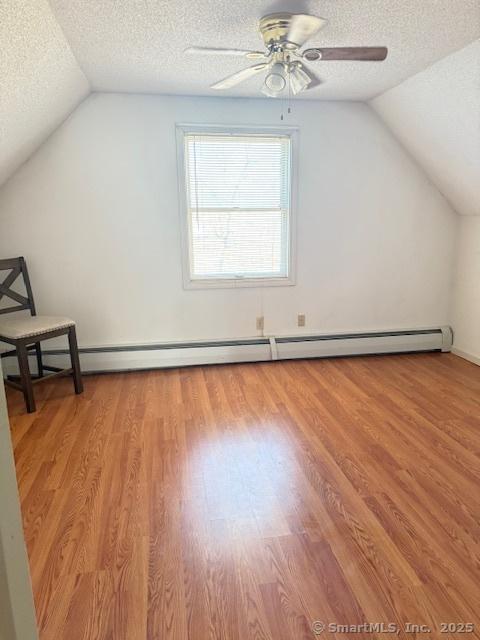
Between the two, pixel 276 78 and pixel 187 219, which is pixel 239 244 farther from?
pixel 276 78

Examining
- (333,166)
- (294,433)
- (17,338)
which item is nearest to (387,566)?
(294,433)

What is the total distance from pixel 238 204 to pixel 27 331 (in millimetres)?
2009

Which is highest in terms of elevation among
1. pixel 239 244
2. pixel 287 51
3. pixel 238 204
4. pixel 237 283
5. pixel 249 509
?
pixel 287 51

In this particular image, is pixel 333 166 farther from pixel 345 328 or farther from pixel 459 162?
pixel 345 328

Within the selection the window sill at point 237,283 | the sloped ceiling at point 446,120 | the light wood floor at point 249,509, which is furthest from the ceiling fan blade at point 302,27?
the light wood floor at point 249,509

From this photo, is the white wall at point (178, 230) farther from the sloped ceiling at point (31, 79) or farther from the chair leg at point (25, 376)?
the chair leg at point (25, 376)

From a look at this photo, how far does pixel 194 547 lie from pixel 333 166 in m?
3.22

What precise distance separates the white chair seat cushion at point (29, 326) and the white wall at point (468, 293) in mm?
3570

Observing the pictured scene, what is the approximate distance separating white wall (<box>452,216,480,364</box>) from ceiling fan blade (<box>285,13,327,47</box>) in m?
2.55

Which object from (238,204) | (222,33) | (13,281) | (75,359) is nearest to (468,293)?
(238,204)

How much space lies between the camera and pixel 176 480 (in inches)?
80.4

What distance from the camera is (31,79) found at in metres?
2.21

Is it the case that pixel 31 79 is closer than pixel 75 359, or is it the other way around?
pixel 31 79

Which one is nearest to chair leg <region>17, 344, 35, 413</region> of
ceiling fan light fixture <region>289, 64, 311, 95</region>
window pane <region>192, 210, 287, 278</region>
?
window pane <region>192, 210, 287, 278</region>
